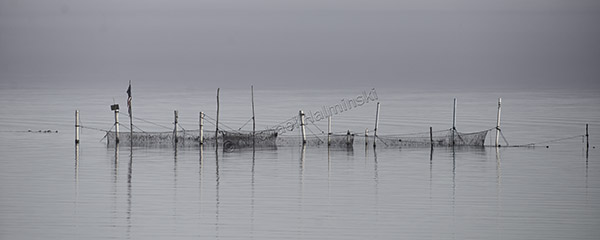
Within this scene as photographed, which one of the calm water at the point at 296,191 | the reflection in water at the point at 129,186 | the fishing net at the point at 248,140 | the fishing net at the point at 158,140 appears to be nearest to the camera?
the calm water at the point at 296,191

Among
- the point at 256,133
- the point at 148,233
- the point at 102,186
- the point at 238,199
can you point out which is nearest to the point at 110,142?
the point at 256,133

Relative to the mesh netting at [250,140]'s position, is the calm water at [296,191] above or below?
below

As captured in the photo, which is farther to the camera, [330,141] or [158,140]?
[330,141]

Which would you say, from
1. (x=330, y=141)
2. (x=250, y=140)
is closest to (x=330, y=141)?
(x=330, y=141)

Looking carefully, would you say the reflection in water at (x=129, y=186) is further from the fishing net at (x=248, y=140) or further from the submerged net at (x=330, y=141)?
the submerged net at (x=330, y=141)

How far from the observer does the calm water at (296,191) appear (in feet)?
72.7

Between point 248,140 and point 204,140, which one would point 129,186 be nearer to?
point 204,140

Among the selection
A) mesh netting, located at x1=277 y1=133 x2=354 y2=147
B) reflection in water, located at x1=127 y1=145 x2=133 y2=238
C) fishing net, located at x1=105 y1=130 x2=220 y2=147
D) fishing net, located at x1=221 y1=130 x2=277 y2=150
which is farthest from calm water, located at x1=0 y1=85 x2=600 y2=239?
fishing net, located at x1=221 y1=130 x2=277 y2=150

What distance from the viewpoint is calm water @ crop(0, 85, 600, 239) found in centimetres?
2216

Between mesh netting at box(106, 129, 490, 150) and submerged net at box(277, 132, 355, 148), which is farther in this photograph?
submerged net at box(277, 132, 355, 148)

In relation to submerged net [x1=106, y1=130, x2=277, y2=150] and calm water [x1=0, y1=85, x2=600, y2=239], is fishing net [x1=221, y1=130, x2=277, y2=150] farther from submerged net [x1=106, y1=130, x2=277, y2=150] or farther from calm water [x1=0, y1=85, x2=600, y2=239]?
calm water [x1=0, y1=85, x2=600, y2=239]

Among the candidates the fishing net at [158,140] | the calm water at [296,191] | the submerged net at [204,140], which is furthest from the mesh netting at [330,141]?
the fishing net at [158,140]

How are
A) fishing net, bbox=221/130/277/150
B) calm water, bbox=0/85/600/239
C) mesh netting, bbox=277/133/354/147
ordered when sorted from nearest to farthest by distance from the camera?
calm water, bbox=0/85/600/239, fishing net, bbox=221/130/277/150, mesh netting, bbox=277/133/354/147

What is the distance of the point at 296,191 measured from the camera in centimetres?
2750
